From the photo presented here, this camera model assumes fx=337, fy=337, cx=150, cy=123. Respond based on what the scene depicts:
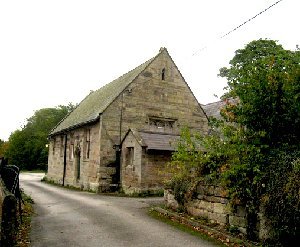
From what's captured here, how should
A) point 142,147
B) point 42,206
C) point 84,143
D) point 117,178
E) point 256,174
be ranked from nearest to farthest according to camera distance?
1. point 256,174
2. point 42,206
3. point 142,147
4. point 117,178
5. point 84,143

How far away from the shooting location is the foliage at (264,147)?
6866mm

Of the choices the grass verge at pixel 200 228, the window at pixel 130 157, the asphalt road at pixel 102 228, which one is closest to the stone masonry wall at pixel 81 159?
the window at pixel 130 157

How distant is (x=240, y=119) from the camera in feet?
28.6

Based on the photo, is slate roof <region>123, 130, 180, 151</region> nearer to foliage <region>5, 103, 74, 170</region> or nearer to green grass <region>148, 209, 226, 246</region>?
green grass <region>148, 209, 226, 246</region>

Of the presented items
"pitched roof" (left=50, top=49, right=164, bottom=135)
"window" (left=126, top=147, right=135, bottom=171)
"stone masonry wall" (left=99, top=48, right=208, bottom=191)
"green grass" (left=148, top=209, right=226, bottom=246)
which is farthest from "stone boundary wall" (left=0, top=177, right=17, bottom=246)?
"pitched roof" (left=50, top=49, right=164, bottom=135)

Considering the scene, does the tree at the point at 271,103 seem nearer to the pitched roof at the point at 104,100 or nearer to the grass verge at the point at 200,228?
the grass verge at the point at 200,228

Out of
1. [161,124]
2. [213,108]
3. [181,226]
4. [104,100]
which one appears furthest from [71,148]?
[181,226]

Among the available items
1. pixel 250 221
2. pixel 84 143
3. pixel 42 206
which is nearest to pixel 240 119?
pixel 250 221

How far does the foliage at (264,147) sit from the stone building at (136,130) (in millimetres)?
8393

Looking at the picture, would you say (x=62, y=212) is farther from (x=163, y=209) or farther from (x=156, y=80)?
(x=156, y=80)

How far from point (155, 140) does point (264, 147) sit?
433 inches

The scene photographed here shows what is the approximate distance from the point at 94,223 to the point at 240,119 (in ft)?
16.9

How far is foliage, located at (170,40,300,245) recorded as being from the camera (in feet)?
22.5

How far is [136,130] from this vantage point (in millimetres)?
18953
